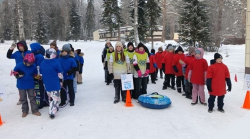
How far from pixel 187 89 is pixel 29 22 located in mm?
39118

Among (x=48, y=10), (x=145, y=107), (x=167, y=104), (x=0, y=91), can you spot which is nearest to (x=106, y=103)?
(x=145, y=107)

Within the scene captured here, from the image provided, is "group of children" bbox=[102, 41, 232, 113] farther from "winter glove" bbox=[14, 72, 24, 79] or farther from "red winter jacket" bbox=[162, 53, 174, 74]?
"winter glove" bbox=[14, 72, 24, 79]

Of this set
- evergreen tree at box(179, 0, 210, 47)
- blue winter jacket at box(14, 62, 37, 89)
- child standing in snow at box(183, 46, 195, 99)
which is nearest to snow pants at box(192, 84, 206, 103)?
child standing in snow at box(183, 46, 195, 99)

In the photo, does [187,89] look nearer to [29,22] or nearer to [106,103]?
[106,103]

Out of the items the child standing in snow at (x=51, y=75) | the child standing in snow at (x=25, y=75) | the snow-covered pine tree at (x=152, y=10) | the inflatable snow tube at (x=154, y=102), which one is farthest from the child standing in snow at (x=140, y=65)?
the snow-covered pine tree at (x=152, y=10)

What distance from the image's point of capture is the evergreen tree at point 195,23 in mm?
22875

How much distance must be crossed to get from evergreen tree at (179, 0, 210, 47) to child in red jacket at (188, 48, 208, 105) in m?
16.8

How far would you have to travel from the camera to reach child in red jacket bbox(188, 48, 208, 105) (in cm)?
711

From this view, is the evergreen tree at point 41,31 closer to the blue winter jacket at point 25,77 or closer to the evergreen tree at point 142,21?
the evergreen tree at point 142,21

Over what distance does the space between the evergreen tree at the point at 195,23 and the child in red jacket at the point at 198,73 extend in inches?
660

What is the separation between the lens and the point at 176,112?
6.59 m

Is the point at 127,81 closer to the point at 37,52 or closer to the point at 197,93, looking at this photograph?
the point at 197,93

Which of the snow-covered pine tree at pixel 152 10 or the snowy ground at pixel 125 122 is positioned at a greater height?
the snow-covered pine tree at pixel 152 10

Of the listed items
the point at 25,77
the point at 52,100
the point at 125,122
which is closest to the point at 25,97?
the point at 25,77
